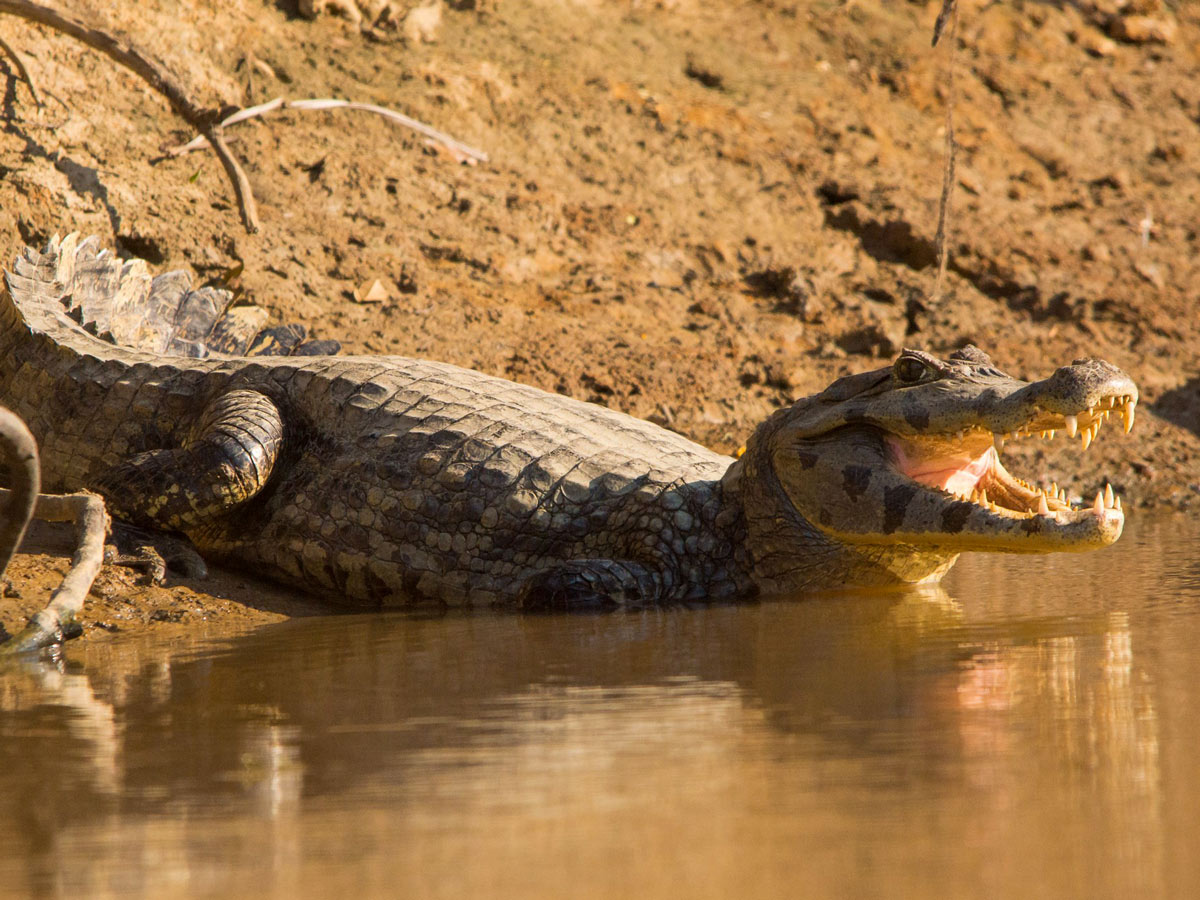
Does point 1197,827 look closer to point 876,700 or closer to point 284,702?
point 876,700

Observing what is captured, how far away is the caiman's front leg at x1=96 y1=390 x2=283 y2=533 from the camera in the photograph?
492cm

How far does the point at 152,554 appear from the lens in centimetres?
474

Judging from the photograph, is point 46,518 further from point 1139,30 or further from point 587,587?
point 1139,30

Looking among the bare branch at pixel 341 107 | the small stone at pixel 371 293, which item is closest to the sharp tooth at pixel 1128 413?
the small stone at pixel 371 293

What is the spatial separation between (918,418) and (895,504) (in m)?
0.29

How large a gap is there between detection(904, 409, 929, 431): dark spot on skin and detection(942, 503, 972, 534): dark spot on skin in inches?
10.6

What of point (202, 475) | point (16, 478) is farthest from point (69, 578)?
point (202, 475)

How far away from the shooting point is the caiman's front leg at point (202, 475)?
492 centimetres

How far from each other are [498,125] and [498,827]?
7854 millimetres

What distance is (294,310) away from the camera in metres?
7.30

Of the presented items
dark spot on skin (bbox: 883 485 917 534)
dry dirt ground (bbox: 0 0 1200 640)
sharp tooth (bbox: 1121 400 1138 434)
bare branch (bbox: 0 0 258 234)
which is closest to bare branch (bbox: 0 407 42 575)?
dark spot on skin (bbox: 883 485 917 534)

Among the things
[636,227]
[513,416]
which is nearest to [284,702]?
[513,416]

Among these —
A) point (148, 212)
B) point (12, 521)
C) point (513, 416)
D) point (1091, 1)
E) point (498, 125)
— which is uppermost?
point (1091, 1)

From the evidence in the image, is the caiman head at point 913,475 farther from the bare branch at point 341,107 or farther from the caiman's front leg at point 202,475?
the bare branch at point 341,107
